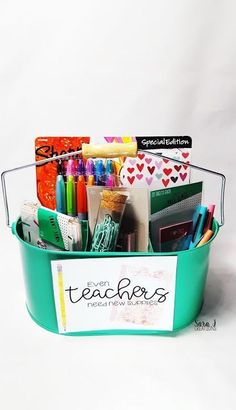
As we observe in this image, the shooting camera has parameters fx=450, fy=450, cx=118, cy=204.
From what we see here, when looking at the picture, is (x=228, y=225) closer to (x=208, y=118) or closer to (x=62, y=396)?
(x=208, y=118)

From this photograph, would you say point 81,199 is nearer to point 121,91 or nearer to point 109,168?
point 109,168

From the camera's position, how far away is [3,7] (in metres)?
0.67

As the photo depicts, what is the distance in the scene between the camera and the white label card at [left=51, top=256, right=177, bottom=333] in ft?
1.65

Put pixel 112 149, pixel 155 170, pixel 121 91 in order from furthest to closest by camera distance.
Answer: pixel 121 91 → pixel 155 170 → pixel 112 149

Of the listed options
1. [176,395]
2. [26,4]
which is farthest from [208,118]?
[176,395]

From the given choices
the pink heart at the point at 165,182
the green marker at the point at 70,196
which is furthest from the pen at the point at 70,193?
the pink heart at the point at 165,182

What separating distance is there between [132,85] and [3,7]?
225 millimetres

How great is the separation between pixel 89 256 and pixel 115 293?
6 centimetres

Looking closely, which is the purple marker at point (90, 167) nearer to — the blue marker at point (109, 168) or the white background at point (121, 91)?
the blue marker at point (109, 168)

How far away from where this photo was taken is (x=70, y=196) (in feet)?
1.77

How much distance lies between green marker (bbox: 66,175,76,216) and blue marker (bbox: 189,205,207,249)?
15 centimetres

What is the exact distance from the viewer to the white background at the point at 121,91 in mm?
567

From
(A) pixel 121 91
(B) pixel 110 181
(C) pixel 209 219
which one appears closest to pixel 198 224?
(C) pixel 209 219

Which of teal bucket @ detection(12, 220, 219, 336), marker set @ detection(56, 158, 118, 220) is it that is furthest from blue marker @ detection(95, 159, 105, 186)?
teal bucket @ detection(12, 220, 219, 336)
